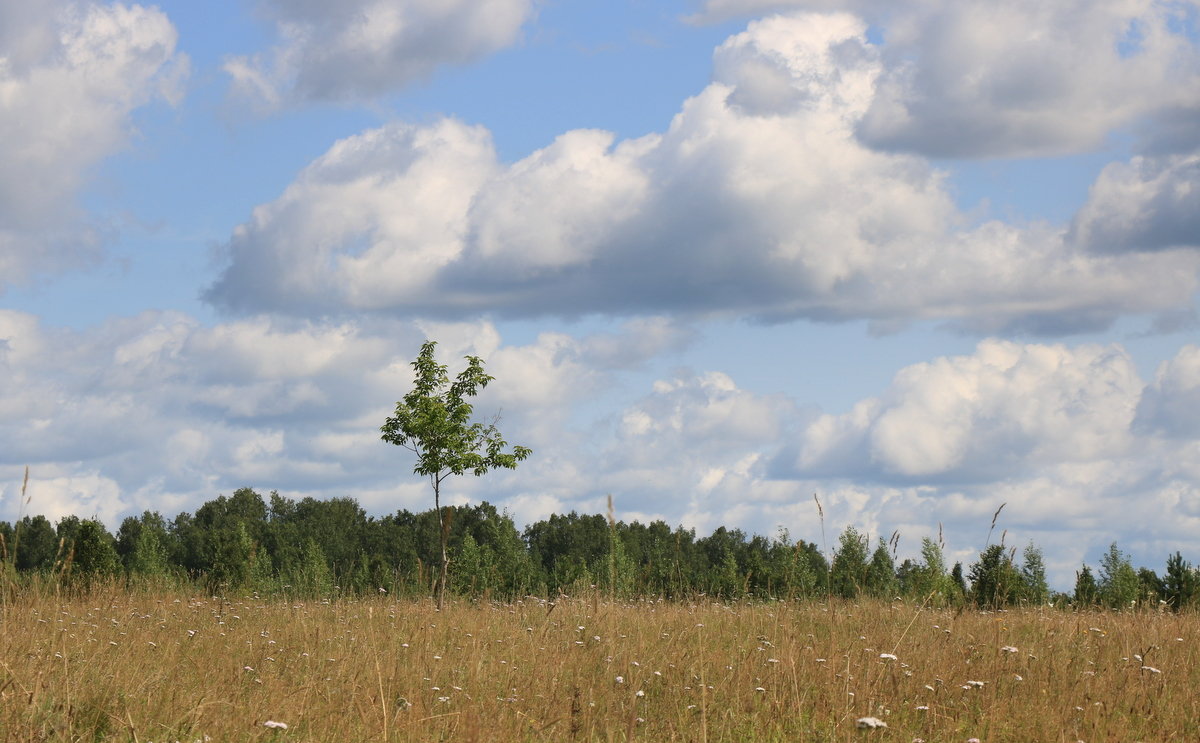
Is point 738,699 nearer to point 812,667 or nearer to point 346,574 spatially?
point 812,667

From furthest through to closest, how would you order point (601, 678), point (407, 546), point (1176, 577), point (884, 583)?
point (407, 546)
point (1176, 577)
point (884, 583)
point (601, 678)

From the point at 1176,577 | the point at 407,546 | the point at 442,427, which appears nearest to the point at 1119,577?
the point at 1176,577

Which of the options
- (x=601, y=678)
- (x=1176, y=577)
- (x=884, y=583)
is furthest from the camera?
(x=1176, y=577)

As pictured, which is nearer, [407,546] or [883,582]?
[883,582]

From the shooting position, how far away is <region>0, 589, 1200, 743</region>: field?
6289 millimetres

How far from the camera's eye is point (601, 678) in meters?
7.96

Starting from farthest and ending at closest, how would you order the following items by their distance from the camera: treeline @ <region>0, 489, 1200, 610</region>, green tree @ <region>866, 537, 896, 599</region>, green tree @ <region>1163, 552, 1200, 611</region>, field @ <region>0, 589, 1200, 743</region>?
1. treeline @ <region>0, 489, 1200, 610</region>
2. green tree @ <region>1163, 552, 1200, 611</region>
3. green tree @ <region>866, 537, 896, 599</region>
4. field @ <region>0, 589, 1200, 743</region>

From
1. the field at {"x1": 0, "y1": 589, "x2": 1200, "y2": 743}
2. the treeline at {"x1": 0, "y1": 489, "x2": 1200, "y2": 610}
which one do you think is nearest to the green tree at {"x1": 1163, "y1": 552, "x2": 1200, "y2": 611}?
the treeline at {"x1": 0, "y1": 489, "x2": 1200, "y2": 610}

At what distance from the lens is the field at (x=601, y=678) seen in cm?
629

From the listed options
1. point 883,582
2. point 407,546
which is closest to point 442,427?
A: point 883,582

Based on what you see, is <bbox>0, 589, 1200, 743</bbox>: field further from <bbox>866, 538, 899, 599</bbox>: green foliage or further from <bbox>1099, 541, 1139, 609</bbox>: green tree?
<bbox>1099, 541, 1139, 609</bbox>: green tree

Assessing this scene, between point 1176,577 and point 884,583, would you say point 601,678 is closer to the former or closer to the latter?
point 884,583

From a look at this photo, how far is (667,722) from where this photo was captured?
7.03 m

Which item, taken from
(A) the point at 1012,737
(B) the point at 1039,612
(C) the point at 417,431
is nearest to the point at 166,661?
(A) the point at 1012,737
